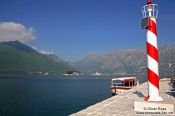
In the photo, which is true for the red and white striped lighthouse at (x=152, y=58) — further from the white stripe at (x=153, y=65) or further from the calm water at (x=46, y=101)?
the calm water at (x=46, y=101)

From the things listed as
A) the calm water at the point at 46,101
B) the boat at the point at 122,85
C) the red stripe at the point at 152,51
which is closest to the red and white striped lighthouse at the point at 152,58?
the red stripe at the point at 152,51

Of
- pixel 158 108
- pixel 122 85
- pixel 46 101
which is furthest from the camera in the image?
pixel 46 101

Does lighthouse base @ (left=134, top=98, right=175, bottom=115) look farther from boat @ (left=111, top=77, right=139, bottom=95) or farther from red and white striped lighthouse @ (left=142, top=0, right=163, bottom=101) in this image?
boat @ (left=111, top=77, right=139, bottom=95)

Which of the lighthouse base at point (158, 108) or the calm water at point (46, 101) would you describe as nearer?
the lighthouse base at point (158, 108)

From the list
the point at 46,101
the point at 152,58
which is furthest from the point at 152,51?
the point at 46,101

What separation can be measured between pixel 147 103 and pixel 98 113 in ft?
9.29

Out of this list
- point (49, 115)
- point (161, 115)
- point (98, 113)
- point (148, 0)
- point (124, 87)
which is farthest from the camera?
point (124, 87)

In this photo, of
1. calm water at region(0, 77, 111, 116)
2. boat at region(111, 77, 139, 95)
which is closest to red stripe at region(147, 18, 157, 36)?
calm water at region(0, 77, 111, 116)

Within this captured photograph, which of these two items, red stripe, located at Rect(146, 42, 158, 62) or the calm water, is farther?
the calm water

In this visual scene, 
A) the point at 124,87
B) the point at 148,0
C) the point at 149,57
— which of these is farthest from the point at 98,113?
the point at 124,87

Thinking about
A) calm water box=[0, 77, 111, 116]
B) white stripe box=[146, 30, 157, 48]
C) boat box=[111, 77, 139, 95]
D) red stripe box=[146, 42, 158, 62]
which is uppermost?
white stripe box=[146, 30, 157, 48]

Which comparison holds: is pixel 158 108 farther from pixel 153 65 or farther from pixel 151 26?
pixel 151 26

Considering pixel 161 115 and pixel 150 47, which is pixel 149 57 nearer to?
pixel 150 47

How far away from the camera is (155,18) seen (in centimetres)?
1546
